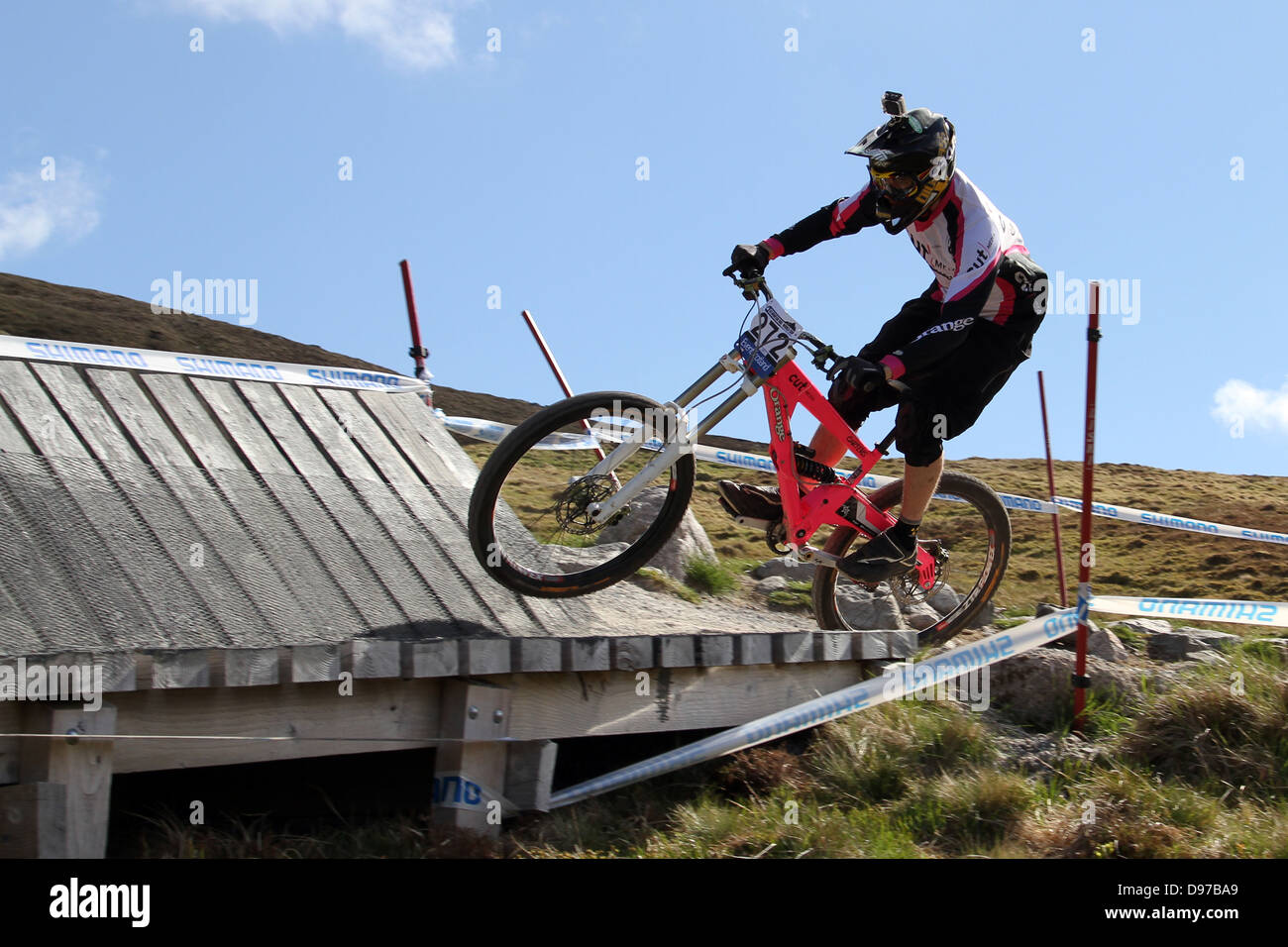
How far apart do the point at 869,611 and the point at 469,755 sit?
10.6 ft

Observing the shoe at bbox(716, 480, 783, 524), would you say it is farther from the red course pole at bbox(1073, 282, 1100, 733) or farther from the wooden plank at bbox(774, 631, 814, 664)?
the red course pole at bbox(1073, 282, 1100, 733)

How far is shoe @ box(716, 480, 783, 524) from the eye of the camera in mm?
5141

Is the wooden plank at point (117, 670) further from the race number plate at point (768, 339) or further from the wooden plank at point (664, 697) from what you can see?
the race number plate at point (768, 339)

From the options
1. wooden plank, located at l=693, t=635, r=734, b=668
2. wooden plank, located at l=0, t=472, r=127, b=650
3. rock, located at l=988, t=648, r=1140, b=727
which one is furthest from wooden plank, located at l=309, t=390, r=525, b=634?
rock, located at l=988, t=648, r=1140, b=727

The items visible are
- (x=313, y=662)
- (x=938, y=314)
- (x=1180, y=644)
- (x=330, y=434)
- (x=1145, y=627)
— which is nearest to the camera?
(x=313, y=662)

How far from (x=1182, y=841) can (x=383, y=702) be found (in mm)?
2885

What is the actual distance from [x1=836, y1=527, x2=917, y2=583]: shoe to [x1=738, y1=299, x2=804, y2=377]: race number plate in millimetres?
965

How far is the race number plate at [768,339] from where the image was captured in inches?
199

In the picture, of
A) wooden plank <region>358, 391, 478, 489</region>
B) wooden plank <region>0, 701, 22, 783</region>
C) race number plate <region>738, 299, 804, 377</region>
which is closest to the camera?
wooden plank <region>0, 701, 22, 783</region>

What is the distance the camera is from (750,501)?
5176 mm

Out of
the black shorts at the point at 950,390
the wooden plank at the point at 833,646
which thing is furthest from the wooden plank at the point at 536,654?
the black shorts at the point at 950,390

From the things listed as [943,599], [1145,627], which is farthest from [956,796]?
[943,599]

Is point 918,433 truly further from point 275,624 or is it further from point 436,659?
point 275,624
